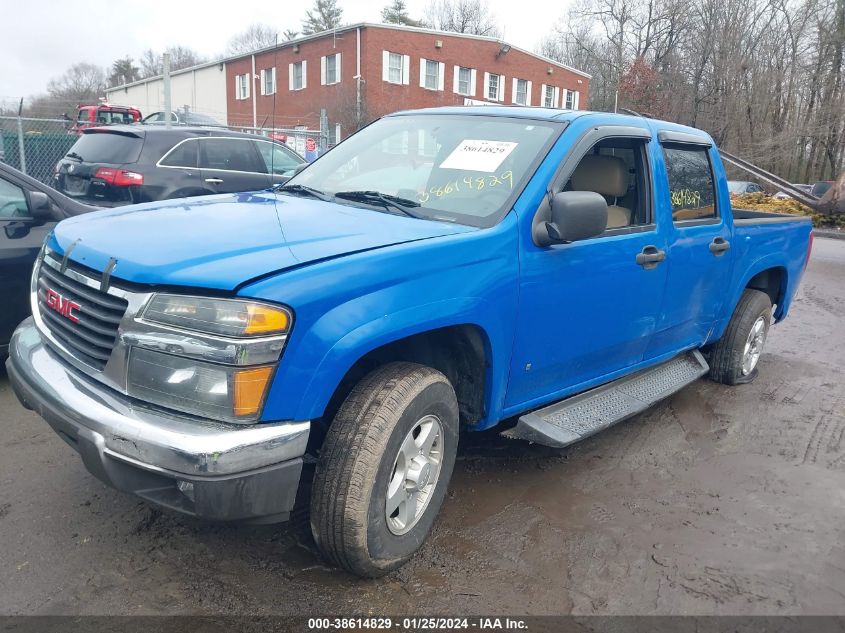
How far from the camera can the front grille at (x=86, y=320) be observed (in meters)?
2.53

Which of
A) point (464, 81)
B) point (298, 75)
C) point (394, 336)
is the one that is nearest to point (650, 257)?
point (394, 336)

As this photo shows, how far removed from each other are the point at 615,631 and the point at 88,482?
258 centimetres

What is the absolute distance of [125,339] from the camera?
7.97 feet

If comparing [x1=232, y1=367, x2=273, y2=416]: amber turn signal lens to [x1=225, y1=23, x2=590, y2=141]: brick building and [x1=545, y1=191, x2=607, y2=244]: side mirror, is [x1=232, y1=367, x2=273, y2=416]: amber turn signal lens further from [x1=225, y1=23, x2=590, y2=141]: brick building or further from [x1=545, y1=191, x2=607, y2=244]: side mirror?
[x1=225, y1=23, x2=590, y2=141]: brick building

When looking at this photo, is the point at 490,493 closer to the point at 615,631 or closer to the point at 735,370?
the point at 615,631

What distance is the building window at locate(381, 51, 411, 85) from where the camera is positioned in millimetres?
32469

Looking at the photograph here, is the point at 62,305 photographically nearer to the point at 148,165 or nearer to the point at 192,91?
the point at 148,165

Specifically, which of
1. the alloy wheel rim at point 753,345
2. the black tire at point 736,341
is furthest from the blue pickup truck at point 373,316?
the alloy wheel rim at point 753,345

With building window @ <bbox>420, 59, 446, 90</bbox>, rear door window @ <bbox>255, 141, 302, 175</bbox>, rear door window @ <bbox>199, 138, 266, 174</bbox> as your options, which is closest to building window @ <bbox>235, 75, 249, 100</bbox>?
building window @ <bbox>420, 59, 446, 90</bbox>

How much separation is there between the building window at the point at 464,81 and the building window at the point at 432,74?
1.05m

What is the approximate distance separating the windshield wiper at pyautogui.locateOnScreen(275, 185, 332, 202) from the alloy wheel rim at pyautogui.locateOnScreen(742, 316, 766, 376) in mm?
3615

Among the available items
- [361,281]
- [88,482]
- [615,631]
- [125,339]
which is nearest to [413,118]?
[361,281]

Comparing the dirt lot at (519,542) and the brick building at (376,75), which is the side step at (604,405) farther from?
the brick building at (376,75)

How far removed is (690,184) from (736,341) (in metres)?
1.53
